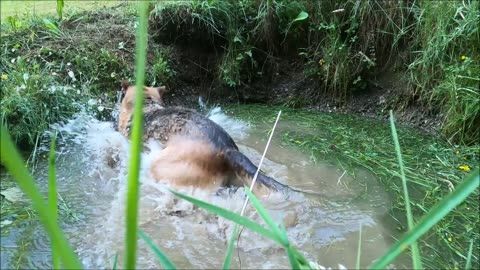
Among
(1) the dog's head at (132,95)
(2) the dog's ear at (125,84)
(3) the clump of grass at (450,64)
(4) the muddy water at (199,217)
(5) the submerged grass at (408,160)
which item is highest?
(3) the clump of grass at (450,64)

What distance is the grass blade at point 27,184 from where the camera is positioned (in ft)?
1.90

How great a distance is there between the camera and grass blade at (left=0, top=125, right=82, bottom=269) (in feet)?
1.90

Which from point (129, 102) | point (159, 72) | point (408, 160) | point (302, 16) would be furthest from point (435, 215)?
point (302, 16)

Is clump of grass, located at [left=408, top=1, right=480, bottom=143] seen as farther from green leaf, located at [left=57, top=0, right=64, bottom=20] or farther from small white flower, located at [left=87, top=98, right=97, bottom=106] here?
green leaf, located at [left=57, top=0, right=64, bottom=20]

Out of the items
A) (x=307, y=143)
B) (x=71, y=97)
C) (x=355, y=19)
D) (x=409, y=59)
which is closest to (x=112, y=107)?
(x=71, y=97)

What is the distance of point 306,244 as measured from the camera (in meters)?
2.81

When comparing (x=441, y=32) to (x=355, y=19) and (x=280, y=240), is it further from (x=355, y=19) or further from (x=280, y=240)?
(x=280, y=240)

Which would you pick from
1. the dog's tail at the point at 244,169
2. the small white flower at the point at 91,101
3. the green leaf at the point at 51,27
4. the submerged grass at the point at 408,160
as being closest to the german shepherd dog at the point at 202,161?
the dog's tail at the point at 244,169

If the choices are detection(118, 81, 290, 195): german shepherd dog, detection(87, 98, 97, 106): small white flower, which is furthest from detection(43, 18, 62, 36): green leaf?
detection(118, 81, 290, 195): german shepherd dog

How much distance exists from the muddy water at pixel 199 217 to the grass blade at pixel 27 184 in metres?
1.72

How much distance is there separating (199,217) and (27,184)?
255cm

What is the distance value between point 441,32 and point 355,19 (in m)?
1.10

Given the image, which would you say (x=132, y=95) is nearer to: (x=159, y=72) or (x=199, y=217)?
(x=159, y=72)

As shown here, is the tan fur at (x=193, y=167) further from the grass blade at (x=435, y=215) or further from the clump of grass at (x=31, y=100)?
the grass blade at (x=435, y=215)
